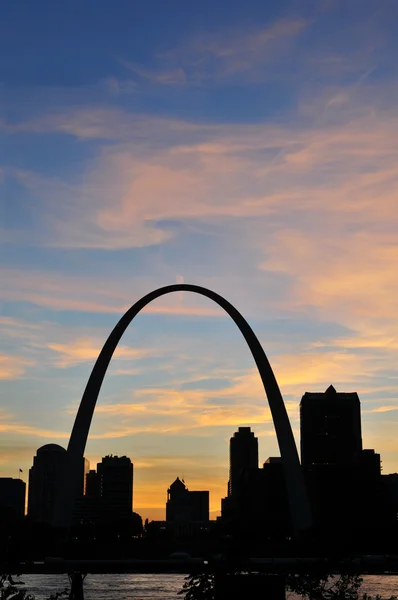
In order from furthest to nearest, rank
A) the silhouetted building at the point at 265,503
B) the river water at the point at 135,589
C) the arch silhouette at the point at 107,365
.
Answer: the silhouetted building at the point at 265,503
the arch silhouette at the point at 107,365
the river water at the point at 135,589

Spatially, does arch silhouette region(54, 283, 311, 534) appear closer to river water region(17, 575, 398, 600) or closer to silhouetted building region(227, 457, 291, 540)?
river water region(17, 575, 398, 600)

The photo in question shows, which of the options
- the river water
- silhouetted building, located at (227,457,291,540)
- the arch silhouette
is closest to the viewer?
the river water

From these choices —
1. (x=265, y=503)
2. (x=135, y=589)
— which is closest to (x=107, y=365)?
(x=135, y=589)

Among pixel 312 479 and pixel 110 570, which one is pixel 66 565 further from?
pixel 312 479

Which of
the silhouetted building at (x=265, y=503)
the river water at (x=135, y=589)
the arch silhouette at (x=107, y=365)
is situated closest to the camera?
the river water at (x=135, y=589)

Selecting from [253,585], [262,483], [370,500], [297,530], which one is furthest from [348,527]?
[253,585]

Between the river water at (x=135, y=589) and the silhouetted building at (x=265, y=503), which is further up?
Result: the silhouetted building at (x=265, y=503)

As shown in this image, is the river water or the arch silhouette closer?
the river water

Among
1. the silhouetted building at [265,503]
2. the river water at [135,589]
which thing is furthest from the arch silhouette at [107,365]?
the silhouetted building at [265,503]

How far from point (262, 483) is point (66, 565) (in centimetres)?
7100

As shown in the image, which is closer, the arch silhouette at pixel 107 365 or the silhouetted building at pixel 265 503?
the arch silhouette at pixel 107 365

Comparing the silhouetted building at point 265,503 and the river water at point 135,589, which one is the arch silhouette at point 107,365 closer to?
the river water at point 135,589

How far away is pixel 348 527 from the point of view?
160875mm

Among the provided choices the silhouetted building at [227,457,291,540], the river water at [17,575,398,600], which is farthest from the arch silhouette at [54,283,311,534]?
the silhouetted building at [227,457,291,540]
